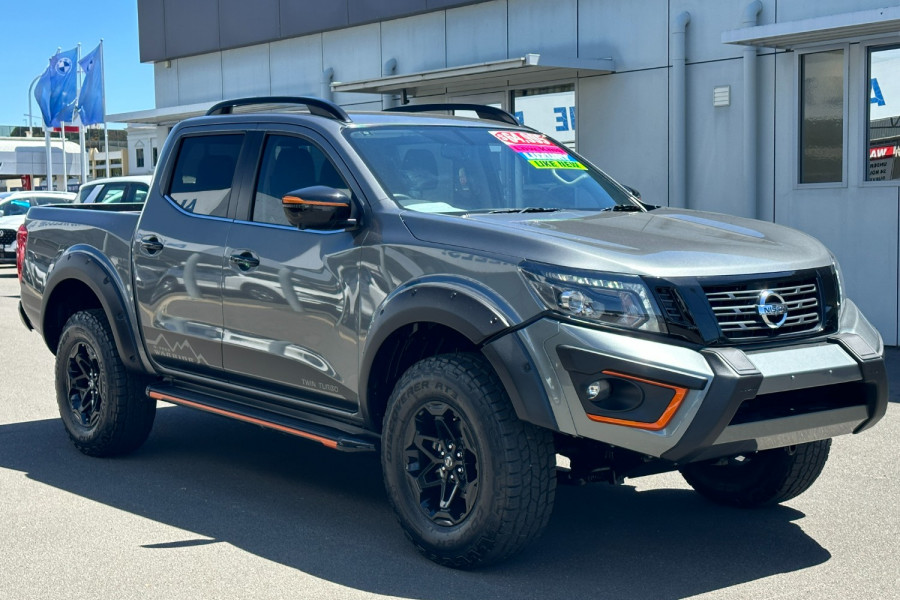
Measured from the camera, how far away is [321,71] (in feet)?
65.8

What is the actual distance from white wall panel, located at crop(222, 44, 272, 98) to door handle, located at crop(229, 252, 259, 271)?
15.8 m

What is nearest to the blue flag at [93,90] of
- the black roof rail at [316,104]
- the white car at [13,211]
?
the white car at [13,211]

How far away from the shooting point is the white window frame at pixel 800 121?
12258 millimetres

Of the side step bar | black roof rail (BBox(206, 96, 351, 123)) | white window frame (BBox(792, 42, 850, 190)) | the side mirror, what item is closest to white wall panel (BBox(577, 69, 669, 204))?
white window frame (BBox(792, 42, 850, 190))

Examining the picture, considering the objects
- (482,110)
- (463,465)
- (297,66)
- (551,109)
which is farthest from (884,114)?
(297,66)

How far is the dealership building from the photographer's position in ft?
39.8

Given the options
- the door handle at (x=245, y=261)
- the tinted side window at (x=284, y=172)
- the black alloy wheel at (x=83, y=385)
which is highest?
the tinted side window at (x=284, y=172)

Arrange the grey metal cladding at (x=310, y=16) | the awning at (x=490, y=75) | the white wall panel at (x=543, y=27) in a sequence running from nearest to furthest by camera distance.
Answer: the awning at (x=490, y=75) → the white wall panel at (x=543, y=27) → the grey metal cladding at (x=310, y=16)

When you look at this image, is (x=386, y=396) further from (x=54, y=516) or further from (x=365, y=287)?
(x=54, y=516)

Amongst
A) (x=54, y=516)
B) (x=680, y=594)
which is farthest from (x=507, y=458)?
(x=54, y=516)

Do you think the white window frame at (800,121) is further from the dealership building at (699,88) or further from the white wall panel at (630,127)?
the white wall panel at (630,127)

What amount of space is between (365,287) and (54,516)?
6.56 ft

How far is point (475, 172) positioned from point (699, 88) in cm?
879

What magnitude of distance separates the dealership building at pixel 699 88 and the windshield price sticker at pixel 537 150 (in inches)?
236
